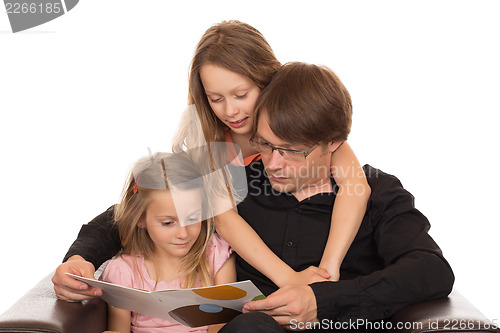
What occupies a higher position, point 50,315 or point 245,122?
point 245,122

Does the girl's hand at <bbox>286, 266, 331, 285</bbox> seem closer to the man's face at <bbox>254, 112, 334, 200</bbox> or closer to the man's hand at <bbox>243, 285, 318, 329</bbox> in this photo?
the man's hand at <bbox>243, 285, 318, 329</bbox>

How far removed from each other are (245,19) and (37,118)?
1077 millimetres

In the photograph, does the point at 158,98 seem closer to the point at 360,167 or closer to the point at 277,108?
the point at 277,108

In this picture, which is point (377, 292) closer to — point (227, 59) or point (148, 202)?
point (148, 202)

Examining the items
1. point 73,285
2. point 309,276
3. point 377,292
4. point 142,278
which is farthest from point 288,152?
point 73,285

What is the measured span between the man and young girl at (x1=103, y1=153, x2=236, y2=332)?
0.07 meters

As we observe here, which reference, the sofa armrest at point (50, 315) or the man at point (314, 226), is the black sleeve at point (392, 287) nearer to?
the man at point (314, 226)

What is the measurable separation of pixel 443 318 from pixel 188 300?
25.7 inches

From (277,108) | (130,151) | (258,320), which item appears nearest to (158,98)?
(130,151)

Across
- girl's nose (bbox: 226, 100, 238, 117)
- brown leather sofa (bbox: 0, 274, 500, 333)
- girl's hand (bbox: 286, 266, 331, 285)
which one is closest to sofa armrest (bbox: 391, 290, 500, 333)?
brown leather sofa (bbox: 0, 274, 500, 333)

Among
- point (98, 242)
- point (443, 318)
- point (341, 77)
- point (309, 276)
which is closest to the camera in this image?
point (443, 318)

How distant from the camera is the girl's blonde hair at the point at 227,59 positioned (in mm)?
2119

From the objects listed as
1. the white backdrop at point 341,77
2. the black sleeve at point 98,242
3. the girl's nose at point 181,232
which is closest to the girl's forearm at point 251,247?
the girl's nose at point 181,232

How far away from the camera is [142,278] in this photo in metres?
2.02
